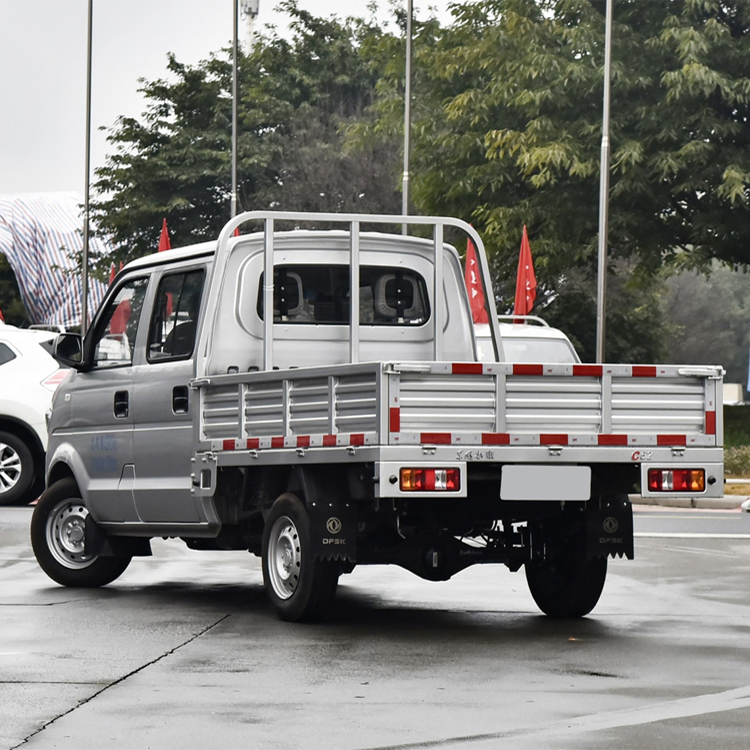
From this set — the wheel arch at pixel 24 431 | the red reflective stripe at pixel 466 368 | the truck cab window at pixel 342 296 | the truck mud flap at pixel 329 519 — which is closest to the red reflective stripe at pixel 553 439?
the red reflective stripe at pixel 466 368

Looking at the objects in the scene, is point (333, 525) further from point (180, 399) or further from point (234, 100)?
point (234, 100)

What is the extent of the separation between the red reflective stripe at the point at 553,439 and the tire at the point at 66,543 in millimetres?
3680

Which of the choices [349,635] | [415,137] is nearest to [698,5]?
[415,137]

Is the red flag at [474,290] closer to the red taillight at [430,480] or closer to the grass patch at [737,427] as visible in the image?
the grass patch at [737,427]

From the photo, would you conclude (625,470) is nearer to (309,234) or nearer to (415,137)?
(309,234)

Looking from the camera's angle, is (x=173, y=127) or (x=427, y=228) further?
(x=173, y=127)

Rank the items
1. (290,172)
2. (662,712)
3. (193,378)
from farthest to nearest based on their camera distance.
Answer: (290,172), (193,378), (662,712)

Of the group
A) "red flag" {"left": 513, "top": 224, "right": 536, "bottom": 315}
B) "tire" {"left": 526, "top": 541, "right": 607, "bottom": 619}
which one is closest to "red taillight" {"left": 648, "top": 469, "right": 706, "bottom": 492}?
"tire" {"left": 526, "top": 541, "right": 607, "bottom": 619}

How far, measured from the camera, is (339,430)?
355 inches

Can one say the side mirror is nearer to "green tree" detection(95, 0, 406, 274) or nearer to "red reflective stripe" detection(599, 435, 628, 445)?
"red reflective stripe" detection(599, 435, 628, 445)

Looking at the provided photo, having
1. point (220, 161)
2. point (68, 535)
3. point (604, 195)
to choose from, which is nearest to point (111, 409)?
point (68, 535)

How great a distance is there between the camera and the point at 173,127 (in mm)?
62469

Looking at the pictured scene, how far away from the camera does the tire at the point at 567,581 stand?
32.9 ft

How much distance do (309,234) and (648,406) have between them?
246 centimetres
